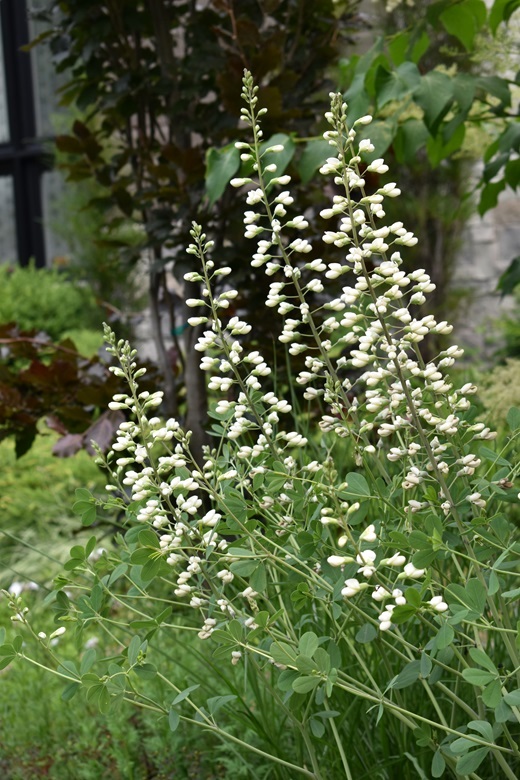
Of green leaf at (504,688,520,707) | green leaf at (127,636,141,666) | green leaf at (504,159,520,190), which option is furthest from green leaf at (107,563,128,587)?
green leaf at (504,159,520,190)

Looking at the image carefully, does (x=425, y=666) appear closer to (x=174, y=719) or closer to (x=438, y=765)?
(x=438, y=765)

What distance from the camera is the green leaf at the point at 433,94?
6.56ft

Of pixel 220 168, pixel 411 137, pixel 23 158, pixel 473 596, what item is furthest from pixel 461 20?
pixel 23 158

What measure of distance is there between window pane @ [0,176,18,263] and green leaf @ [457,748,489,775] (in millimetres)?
7645

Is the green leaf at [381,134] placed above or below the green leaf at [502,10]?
below

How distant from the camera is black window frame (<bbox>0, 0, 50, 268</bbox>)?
7.88 meters

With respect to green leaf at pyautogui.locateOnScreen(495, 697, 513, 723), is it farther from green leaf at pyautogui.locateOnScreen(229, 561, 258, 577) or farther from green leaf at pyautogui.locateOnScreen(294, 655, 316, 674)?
green leaf at pyautogui.locateOnScreen(229, 561, 258, 577)

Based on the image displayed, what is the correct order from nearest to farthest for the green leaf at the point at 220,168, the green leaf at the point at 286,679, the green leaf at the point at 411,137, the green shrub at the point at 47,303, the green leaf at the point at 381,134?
the green leaf at the point at 286,679 → the green leaf at the point at 220,168 → the green leaf at the point at 381,134 → the green leaf at the point at 411,137 → the green shrub at the point at 47,303

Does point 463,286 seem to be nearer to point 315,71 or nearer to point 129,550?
point 315,71

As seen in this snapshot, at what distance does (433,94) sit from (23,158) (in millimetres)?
6510

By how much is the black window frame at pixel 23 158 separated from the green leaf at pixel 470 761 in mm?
7299

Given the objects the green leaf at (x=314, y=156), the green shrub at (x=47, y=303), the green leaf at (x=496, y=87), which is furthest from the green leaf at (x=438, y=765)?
the green shrub at (x=47, y=303)

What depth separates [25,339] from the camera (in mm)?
2662

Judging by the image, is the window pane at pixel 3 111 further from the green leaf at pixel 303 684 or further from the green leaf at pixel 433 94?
the green leaf at pixel 303 684
